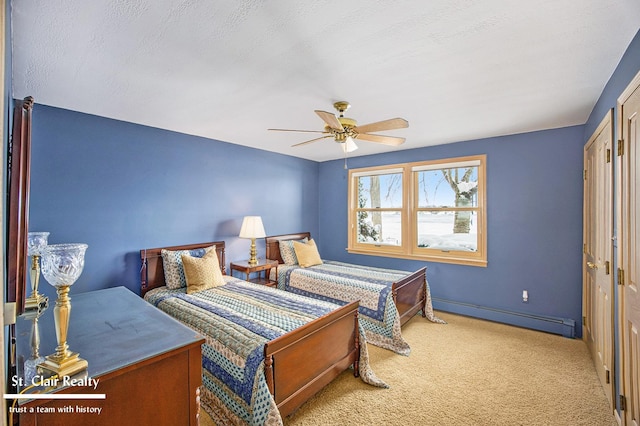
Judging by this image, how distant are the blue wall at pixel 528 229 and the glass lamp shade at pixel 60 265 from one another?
4.29 metres

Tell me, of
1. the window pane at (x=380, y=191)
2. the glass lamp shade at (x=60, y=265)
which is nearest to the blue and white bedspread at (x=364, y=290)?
the window pane at (x=380, y=191)

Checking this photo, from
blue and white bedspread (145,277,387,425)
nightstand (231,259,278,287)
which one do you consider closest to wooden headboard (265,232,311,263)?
nightstand (231,259,278,287)

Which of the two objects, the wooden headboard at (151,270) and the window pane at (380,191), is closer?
the wooden headboard at (151,270)

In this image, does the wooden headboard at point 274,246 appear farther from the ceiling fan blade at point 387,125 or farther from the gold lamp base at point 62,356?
the gold lamp base at point 62,356

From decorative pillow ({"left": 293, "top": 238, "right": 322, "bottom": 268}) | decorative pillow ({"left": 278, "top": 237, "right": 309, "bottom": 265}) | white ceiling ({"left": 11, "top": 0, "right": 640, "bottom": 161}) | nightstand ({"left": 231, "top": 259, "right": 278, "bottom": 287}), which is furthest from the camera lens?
decorative pillow ({"left": 278, "top": 237, "right": 309, "bottom": 265})

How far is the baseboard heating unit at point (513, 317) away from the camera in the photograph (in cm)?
355

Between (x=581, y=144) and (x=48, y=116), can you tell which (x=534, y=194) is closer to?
(x=581, y=144)

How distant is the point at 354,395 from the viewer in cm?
243

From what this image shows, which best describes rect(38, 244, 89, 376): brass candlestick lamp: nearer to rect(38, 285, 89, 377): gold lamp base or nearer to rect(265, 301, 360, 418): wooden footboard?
rect(38, 285, 89, 377): gold lamp base

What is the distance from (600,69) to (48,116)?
4.57 m

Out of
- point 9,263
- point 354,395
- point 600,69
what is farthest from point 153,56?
point 600,69

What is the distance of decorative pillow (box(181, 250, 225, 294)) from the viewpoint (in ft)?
10.8

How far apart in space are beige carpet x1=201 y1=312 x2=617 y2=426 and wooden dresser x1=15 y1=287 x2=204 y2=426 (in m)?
0.96

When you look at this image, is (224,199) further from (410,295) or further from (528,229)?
(528,229)
